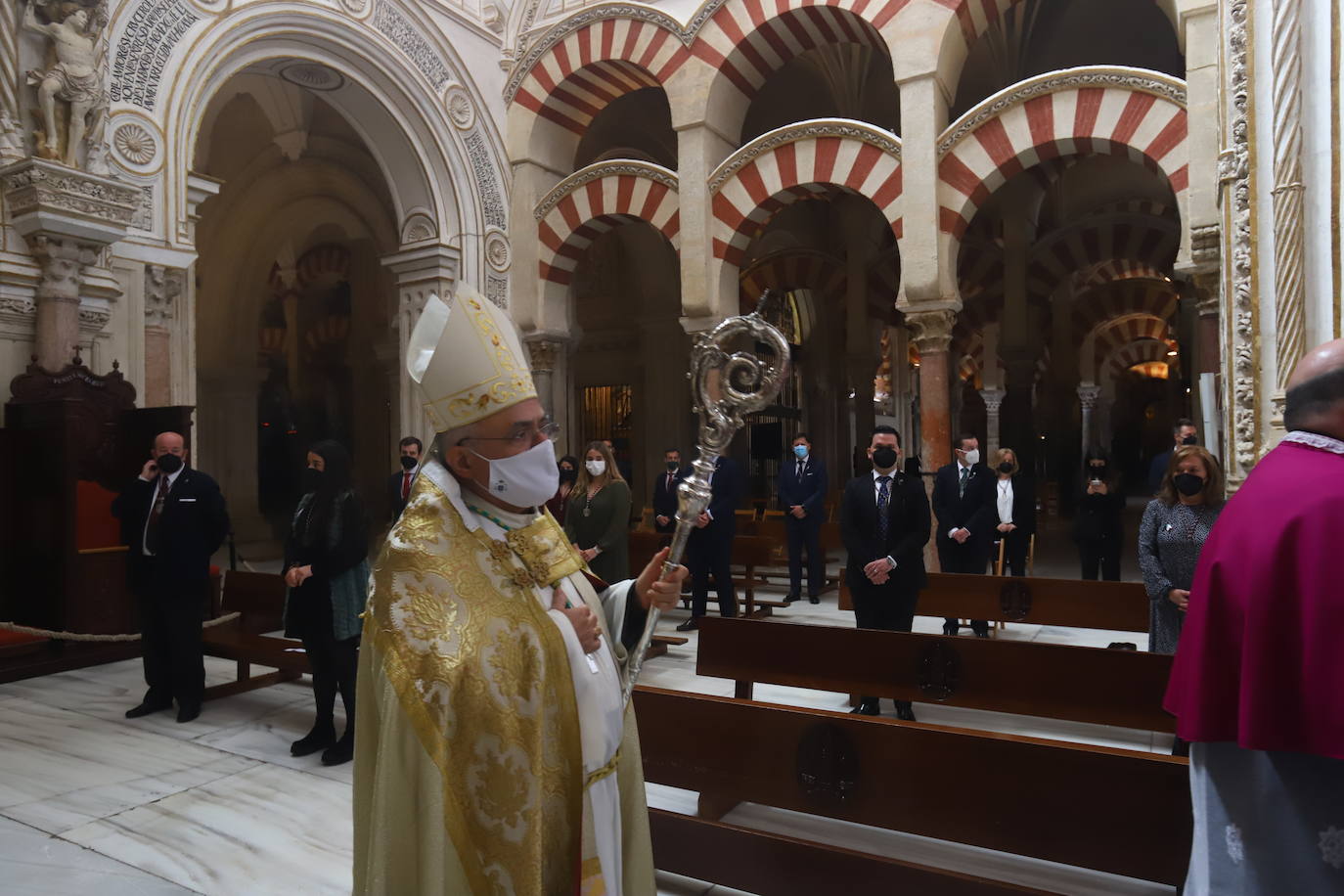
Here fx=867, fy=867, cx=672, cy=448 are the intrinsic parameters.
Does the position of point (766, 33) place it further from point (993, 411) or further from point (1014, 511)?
point (993, 411)

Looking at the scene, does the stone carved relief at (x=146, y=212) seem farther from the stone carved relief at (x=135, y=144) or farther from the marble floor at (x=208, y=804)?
the marble floor at (x=208, y=804)

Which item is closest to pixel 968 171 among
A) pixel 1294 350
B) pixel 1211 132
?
pixel 1211 132

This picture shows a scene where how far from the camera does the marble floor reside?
2676 millimetres

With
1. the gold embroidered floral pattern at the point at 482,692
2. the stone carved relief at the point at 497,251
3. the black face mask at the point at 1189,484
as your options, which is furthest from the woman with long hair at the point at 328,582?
the stone carved relief at the point at 497,251

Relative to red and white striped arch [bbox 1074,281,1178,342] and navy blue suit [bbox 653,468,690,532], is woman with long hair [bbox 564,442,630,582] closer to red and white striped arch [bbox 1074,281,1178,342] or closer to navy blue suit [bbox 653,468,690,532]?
navy blue suit [bbox 653,468,690,532]

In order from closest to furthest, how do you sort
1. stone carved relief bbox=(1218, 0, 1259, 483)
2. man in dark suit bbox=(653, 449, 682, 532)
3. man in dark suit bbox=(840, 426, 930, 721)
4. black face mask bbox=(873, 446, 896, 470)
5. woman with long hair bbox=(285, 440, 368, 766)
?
woman with long hair bbox=(285, 440, 368, 766) < man in dark suit bbox=(840, 426, 930, 721) < black face mask bbox=(873, 446, 896, 470) < stone carved relief bbox=(1218, 0, 1259, 483) < man in dark suit bbox=(653, 449, 682, 532)

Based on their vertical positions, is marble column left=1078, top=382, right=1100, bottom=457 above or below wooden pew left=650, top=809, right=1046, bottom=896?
above

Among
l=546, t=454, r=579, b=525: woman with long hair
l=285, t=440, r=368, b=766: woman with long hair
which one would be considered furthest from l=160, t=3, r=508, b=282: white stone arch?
l=285, t=440, r=368, b=766: woman with long hair

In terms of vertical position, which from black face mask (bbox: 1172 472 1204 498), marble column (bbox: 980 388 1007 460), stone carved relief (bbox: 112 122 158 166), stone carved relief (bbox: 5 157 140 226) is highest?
stone carved relief (bbox: 112 122 158 166)

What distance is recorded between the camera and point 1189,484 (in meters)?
3.45

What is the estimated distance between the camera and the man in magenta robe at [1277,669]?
142cm

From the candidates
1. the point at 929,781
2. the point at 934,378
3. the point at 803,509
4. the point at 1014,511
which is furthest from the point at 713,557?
the point at 929,781

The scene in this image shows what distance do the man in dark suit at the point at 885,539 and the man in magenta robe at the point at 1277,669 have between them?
2.54 m

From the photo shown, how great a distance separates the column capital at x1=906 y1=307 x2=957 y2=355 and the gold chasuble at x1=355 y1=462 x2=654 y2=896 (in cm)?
738
